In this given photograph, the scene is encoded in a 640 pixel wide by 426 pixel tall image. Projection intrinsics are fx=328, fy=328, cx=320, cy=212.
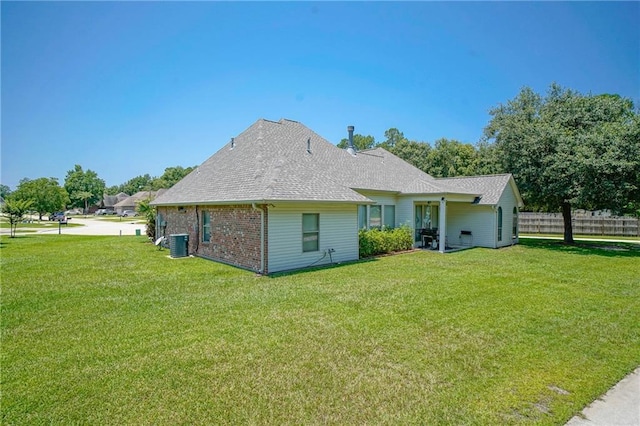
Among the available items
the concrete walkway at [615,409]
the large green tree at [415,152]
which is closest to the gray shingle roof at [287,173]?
the concrete walkway at [615,409]

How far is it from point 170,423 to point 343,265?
8.89m

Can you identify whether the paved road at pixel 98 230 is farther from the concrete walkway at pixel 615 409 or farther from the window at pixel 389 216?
the concrete walkway at pixel 615 409

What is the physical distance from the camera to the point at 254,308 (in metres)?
6.76

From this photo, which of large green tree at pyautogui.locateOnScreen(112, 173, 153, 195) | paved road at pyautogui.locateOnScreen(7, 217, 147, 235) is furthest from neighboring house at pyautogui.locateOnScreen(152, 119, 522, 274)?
large green tree at pyautogui.locateOnScreen(112, 173, 153, 195)

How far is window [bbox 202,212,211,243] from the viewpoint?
13.7 m

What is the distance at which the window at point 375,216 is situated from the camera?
15765mm

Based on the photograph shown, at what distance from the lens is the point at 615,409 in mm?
3406

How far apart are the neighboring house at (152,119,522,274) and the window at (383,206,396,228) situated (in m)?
0.06

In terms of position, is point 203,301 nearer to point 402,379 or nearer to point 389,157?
point 402,379

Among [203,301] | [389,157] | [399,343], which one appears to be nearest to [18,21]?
[203,301]

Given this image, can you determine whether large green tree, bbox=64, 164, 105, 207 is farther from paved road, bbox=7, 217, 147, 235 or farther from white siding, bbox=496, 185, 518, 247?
white siding, bbox=496, 185, 518, 247

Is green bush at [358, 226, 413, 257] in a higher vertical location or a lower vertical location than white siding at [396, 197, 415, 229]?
lower

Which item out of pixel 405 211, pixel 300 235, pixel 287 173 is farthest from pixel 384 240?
pixel 287 173

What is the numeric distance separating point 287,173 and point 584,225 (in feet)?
82.9
